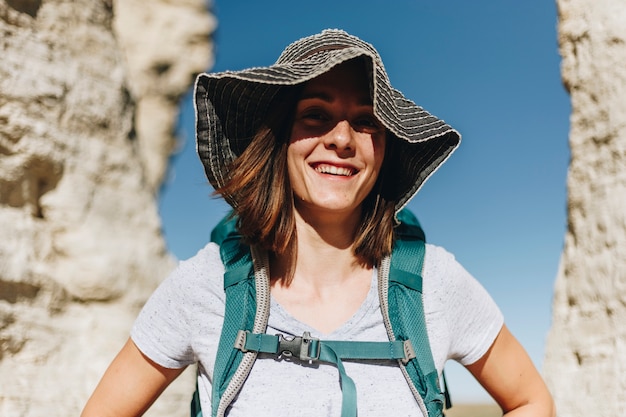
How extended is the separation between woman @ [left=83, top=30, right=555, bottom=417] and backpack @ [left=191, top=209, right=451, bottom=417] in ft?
0.10

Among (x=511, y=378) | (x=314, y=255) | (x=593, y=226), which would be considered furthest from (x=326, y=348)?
(x=593, y=226)

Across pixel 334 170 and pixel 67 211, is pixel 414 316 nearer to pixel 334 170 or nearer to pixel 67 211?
pixel 334 170

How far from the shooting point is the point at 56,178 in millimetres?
3459

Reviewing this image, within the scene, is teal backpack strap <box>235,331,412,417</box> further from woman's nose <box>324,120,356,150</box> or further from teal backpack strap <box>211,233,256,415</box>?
woman's nose <box>324,120,356,150</box>

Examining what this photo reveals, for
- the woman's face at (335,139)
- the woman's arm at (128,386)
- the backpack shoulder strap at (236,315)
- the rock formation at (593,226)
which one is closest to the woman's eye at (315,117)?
the woman's face at (335,139)

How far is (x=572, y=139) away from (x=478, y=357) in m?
1.29

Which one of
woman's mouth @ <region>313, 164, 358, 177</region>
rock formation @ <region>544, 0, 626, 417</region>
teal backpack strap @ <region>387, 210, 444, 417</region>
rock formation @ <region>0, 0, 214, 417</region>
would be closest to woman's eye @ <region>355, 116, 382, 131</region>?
woman's mouth @ <region>313, 164, 358, 177</region>

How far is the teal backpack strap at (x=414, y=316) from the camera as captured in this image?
4.97 ft

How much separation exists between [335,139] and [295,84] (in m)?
0.19

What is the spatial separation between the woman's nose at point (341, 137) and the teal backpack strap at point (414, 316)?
0.32m

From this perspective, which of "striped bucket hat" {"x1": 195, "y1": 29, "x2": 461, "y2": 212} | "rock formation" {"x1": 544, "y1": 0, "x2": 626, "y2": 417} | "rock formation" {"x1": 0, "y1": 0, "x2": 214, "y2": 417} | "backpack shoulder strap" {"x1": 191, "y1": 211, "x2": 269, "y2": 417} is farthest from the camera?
"rock formation" {"x1": 0, "y1": 0, "x2": 214, "y2": 417}

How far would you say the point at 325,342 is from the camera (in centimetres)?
151

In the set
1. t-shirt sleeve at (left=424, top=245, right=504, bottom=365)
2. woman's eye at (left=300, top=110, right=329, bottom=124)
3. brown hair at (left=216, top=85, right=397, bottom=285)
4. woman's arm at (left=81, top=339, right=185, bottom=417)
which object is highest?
woman's eye at (left=300, top=110, right=329, bottom=124)

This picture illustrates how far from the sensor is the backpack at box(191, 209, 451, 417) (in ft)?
4.88
